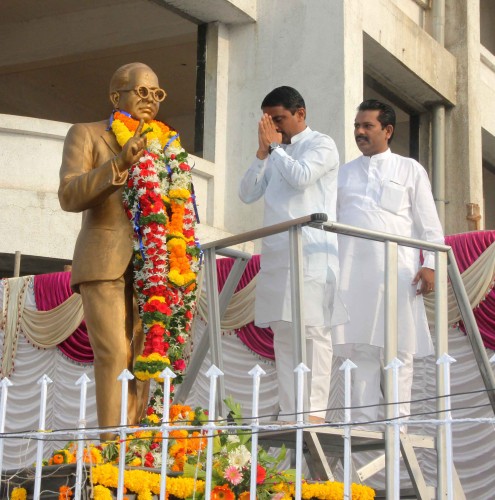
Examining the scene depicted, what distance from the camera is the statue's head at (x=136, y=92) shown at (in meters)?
5.35

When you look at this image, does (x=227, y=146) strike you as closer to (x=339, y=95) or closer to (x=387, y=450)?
(x=339, y=95)

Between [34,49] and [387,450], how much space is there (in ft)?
40.0

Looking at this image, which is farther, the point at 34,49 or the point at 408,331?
the point at 34,49

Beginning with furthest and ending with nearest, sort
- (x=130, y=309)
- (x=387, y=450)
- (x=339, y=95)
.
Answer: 1. (x=339, y=95)
2. (x=130, y=309)
3. (x=387, y=450)

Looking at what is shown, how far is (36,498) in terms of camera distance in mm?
4242

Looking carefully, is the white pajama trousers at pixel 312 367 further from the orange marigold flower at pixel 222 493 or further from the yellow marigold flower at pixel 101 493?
the yellow marigold flower at pixel 101 493

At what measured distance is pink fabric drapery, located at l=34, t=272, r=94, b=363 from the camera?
9.31 metres

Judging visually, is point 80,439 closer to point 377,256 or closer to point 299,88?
point 377,256

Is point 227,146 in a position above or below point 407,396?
above

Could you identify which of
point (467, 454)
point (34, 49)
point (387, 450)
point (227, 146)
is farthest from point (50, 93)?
point (387, 450)

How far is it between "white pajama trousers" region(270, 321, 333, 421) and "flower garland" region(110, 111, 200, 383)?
1.53 feet

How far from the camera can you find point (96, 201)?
5.09m

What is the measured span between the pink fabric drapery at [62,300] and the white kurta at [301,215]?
4.00 meters

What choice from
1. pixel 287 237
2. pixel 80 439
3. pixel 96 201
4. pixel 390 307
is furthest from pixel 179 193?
pixel 80 439
